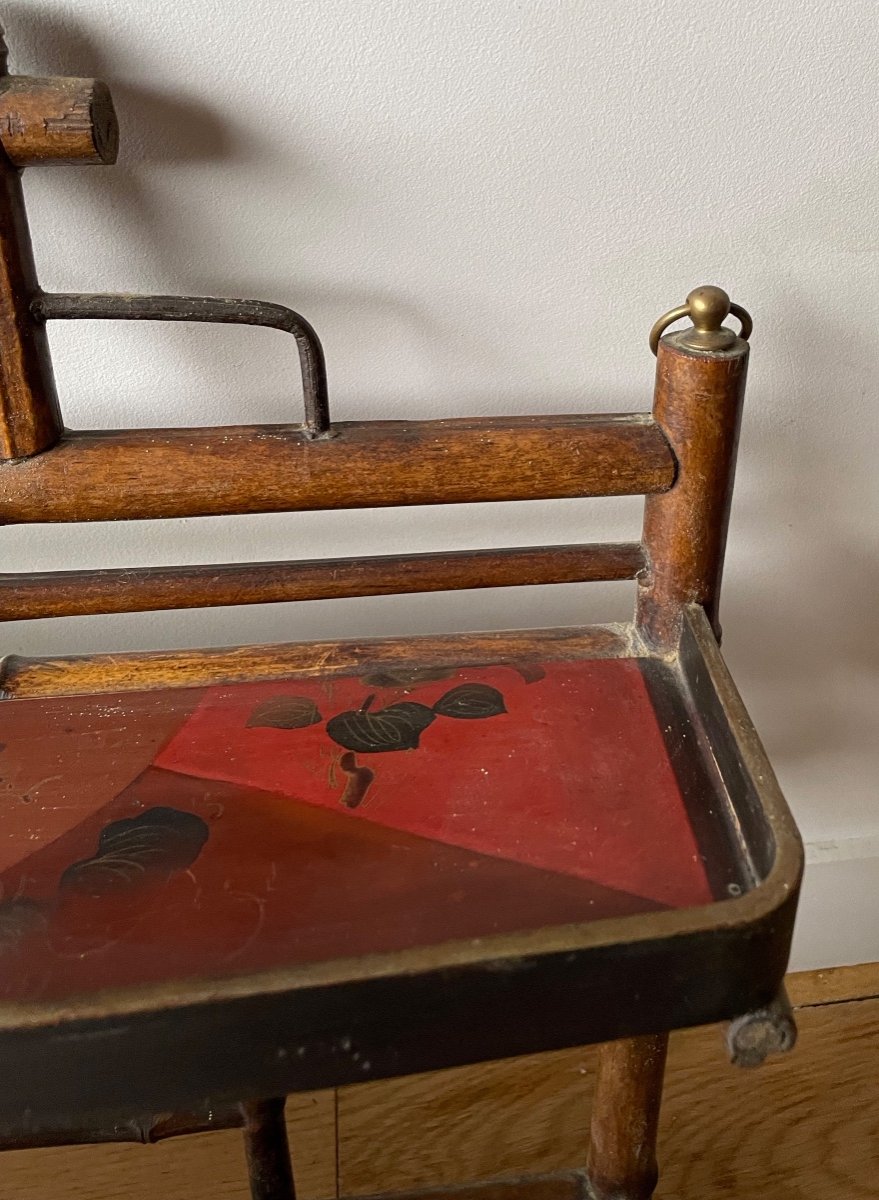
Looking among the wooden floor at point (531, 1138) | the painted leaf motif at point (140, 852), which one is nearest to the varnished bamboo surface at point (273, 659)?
the painted leaf motif at point (140, 852)

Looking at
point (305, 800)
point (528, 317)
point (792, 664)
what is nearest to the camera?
point (305, 800)

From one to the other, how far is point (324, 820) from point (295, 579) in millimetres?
164

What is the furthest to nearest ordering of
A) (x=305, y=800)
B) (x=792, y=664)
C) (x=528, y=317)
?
1. (x=792, y=664)
2. (x=528, y=317)
3. (x=305, y=800)

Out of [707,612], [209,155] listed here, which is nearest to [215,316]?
[209,155]

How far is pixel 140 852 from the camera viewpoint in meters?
0.55

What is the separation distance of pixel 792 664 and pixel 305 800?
512mm

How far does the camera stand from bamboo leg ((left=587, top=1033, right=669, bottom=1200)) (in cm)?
78

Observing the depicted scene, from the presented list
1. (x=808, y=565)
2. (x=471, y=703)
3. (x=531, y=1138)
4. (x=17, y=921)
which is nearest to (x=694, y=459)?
(x=471, y=703)

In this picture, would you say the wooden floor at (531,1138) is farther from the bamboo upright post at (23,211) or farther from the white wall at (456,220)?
the bamboo upright post at (23,211)

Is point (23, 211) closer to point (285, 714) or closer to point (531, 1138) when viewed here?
point (285, 714)

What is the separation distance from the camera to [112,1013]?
441mm

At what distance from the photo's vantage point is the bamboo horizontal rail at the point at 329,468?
1.99ft

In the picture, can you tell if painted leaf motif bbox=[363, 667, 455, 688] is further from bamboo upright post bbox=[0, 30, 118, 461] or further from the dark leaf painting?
bamboo upright post bbox=[0, 30, 118, 461]

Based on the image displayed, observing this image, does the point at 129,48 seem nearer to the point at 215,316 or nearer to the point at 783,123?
the point at 215,316
